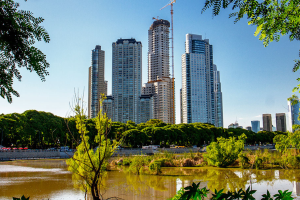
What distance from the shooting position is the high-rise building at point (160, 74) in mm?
177250

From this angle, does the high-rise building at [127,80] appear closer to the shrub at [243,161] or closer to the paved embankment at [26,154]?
the paved embankment at [26,154]

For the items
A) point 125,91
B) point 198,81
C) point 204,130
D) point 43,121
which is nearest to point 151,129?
point 204,130

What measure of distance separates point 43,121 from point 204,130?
47.6 meters

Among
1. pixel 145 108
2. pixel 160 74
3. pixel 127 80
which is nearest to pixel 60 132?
pixel 127 80

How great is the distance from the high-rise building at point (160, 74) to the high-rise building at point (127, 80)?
2361 cm

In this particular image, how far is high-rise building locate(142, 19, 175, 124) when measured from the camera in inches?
6978

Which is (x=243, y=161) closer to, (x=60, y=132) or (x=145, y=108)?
(x=60, y=132)

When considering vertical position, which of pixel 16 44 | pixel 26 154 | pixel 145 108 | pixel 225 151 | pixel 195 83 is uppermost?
pixel 195 83

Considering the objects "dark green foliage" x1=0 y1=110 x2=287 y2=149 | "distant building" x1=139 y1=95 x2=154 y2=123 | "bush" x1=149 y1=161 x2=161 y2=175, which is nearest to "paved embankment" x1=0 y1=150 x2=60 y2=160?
"dark green foliage" x1=0 y1=110 x2=287 y2=149

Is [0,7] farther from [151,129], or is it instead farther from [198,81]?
[198,81]

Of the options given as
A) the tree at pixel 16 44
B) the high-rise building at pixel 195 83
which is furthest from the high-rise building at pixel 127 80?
the tree at pixel 16 44

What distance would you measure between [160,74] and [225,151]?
164 meters

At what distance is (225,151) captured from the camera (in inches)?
1087

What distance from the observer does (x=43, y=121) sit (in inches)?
2136
